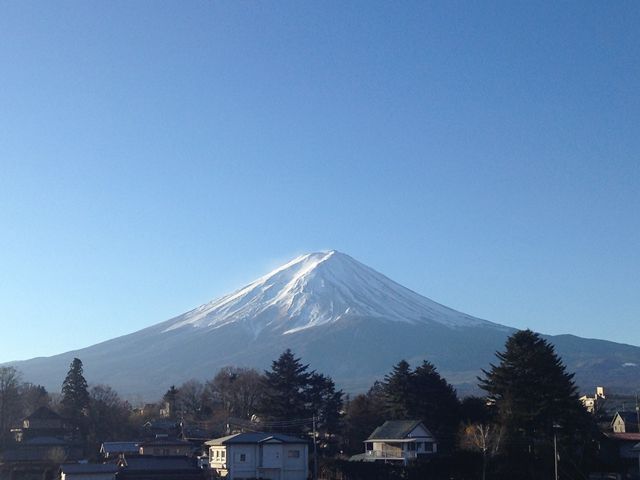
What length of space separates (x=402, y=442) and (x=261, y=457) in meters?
7.59

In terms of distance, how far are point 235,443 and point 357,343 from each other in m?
134

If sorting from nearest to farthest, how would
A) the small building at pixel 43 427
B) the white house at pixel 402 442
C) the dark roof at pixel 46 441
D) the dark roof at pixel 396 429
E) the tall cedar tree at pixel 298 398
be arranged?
the white house at pixel 402 442, the dark roof at pixel 396 429, the dark roof at pixel 46 441, the tall cedar tree at pixel 298 398, the small building at pixel 43 427

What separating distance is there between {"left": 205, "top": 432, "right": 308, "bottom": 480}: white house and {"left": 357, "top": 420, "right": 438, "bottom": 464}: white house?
170 inches

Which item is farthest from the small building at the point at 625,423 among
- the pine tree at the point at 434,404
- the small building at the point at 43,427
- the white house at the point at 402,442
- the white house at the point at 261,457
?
the small building at the point at 43,427

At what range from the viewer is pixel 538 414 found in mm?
43938

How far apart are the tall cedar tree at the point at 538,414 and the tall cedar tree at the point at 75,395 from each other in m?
33.1

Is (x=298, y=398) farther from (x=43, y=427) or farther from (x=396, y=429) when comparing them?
(x=43, y=427)

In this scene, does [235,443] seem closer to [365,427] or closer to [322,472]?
[322,472]

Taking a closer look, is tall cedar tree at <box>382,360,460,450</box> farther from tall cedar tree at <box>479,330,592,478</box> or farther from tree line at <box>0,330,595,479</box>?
tall cedar tree at <box>479,330,592,478</box>

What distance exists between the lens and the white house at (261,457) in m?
47.4

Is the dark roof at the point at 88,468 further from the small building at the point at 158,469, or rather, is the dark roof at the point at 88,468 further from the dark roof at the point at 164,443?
the dark roof at the point at 164,443

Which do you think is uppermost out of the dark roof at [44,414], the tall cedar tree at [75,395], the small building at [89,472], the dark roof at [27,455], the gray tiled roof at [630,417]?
the tall cedar tree at [75,395]

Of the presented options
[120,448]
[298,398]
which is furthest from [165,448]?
[298,398]

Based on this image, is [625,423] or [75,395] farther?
[75,395]
